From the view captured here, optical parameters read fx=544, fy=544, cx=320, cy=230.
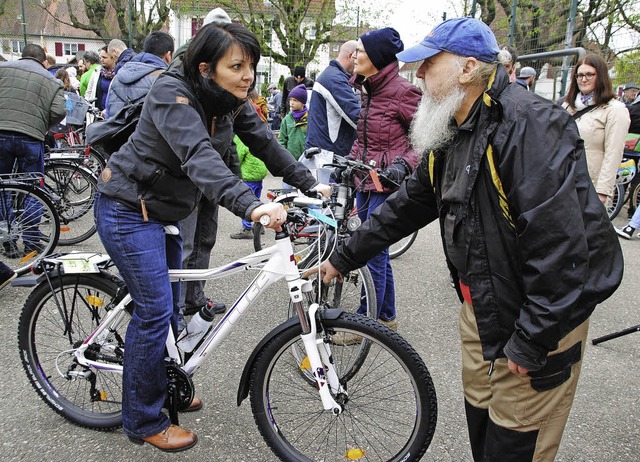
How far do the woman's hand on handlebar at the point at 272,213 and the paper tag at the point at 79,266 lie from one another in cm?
107

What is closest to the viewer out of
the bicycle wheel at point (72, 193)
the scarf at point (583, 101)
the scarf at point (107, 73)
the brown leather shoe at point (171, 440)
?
the brown leather shoe at point (171, 440)

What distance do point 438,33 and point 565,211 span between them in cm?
78

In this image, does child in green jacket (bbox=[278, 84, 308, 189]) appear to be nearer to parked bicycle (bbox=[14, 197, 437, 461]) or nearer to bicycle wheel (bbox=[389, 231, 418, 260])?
bicycle wheel (bbox=[389, 231, 418, 260])

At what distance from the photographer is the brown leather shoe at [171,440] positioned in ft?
8.42

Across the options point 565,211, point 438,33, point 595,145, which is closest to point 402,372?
point 565,211

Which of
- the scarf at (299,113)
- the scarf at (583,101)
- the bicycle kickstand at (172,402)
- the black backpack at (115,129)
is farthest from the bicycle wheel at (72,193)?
the scarf at (583,101)

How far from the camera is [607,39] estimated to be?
9.16 meters

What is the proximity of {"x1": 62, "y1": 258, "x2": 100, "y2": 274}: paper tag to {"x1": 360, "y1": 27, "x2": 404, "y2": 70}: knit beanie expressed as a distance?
2.24 meters

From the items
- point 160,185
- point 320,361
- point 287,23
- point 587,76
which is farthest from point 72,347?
point 287,23

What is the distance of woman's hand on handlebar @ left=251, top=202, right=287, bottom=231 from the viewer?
2.08 m

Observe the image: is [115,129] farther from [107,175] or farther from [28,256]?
[28,256]

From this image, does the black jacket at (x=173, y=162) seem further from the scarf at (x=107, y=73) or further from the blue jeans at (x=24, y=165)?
the scarf at (x=107, y=73)

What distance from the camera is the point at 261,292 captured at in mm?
2477

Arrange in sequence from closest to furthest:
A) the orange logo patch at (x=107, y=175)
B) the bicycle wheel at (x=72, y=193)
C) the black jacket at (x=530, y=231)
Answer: the black jacket at (x=530, y=231), the orange logo patch at (x=107, y=175), the bicycle wheel at (x=72, y=193)
